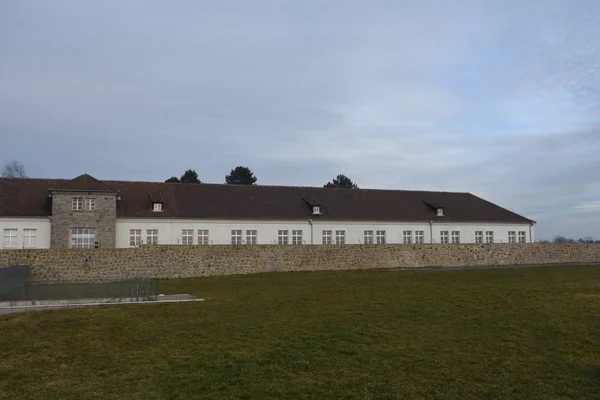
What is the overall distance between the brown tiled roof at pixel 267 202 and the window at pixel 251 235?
1.13 m

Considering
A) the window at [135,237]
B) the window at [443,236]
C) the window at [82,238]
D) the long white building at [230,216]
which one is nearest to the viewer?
the long white building at [230,216]

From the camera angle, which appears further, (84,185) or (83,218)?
(84,185)

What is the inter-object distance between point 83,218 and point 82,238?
138 cm

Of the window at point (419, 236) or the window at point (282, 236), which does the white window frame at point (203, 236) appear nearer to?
the window at point (282, 236)

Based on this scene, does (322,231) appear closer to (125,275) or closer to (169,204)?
(169,204)

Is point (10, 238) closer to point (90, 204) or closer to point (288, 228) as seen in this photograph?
point (90, 204)

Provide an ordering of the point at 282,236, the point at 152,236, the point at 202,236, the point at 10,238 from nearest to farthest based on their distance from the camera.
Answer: the point at 10,238 < the point at 152,236 < the point at 202,236 < the point at 282,236

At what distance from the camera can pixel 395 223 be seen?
4175 centimetres

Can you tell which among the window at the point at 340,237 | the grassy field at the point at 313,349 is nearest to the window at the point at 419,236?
the window at the point at 340,237

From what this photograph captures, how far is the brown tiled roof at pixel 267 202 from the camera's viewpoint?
35.4 meters

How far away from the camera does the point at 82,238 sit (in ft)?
111

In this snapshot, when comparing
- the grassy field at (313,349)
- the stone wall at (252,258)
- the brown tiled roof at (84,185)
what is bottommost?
the grassy field at (313,349)

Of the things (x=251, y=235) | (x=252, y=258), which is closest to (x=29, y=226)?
(x=251, y=235)

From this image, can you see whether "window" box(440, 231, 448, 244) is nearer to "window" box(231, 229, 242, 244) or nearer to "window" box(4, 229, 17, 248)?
"window" box(231, 229, 242, 244)
